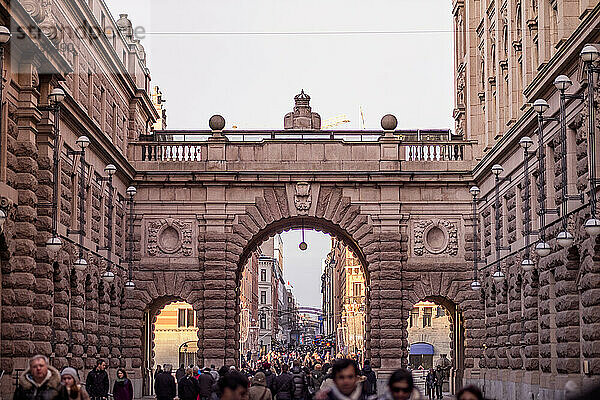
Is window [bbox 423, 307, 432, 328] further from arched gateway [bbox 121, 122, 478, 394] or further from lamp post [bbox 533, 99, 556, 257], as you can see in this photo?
lamp post [bbox 533, 99, 556, 257]

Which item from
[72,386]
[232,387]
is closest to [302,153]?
[72,386]

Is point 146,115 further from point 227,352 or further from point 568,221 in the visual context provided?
point 568,221

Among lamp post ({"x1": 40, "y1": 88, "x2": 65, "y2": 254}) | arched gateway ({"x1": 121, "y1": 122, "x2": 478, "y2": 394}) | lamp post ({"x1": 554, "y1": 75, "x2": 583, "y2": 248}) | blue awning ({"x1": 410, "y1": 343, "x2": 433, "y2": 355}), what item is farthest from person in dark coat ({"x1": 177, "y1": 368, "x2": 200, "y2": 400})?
blue awning ({"x1": 410, "y1": 343, "x2": 433, "y2": 355})

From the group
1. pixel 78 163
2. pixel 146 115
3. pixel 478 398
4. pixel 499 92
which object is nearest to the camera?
pixel 478 398

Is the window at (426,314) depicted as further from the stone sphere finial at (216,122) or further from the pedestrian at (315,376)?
the pedestrian at (315,376)

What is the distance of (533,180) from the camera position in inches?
1435

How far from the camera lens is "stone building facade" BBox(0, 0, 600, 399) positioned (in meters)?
36.1

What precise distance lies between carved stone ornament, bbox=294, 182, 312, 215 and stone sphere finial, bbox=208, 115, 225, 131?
4.02 m

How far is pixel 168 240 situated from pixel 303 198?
5.72 metres

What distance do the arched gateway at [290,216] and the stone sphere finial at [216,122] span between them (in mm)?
289

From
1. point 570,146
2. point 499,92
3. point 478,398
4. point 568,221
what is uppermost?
point 499,92

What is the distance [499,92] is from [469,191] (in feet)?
21.4

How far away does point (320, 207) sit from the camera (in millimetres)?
48125

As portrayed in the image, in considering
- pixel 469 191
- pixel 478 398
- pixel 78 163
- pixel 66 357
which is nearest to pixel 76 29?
pixel 78 163
